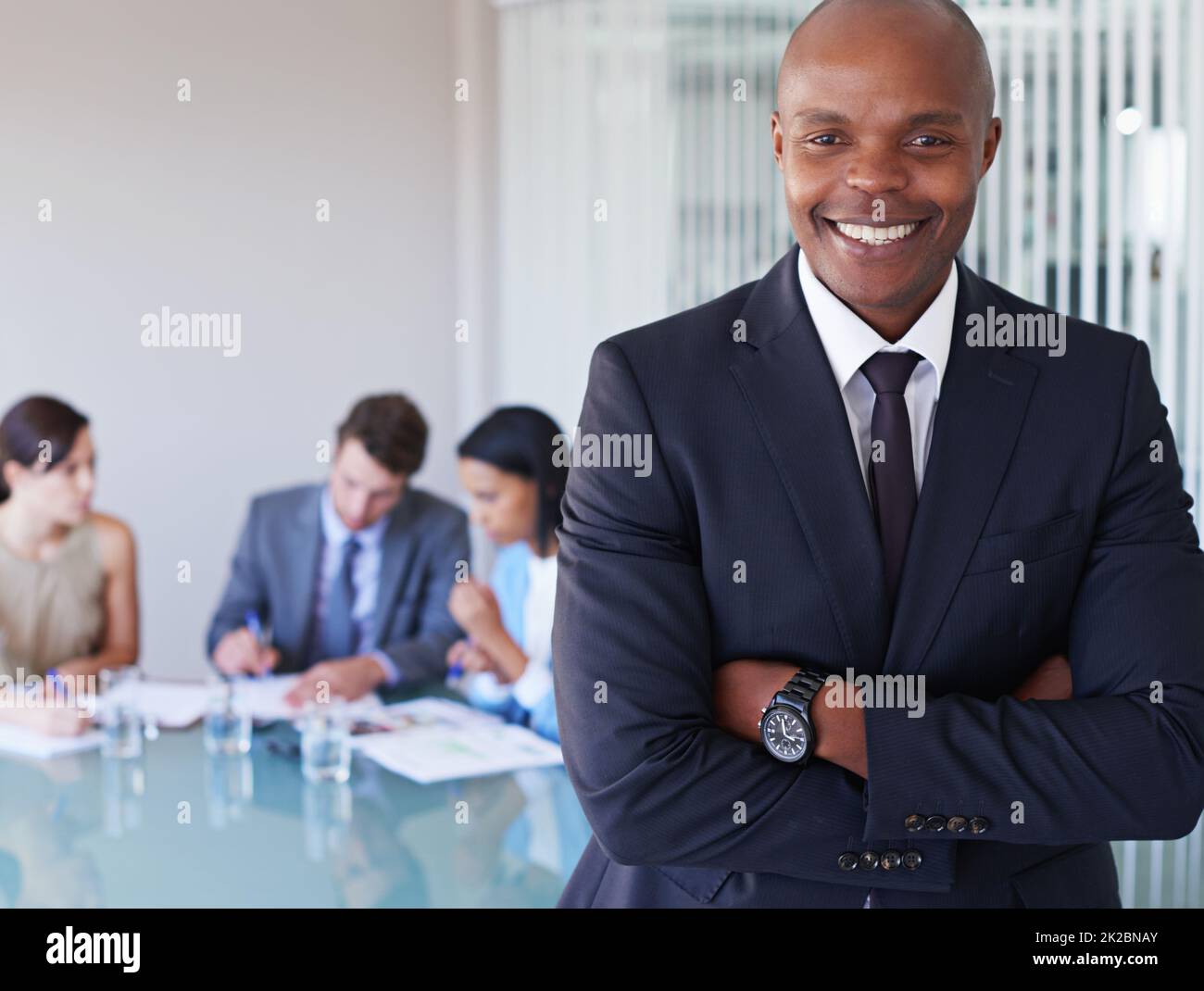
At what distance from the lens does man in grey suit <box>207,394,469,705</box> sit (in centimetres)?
442

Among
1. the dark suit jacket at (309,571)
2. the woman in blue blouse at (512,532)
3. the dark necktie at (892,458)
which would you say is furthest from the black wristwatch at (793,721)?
the dark suit jacket at (309,571)

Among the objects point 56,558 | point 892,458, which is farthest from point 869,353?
point 56,558

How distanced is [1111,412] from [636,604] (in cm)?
59

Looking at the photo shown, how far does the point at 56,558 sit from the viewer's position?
4375mm

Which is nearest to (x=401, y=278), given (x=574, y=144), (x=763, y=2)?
(x=574, y=144)

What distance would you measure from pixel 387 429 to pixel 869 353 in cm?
302

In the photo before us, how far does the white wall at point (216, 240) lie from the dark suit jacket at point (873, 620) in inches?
195

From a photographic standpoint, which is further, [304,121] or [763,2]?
[304,121]

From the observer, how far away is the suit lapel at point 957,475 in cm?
142

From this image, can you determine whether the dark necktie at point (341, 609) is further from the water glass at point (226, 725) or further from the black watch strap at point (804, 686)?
the black watch strap at point (804, 686)

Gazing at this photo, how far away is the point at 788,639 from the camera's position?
4.74 feet

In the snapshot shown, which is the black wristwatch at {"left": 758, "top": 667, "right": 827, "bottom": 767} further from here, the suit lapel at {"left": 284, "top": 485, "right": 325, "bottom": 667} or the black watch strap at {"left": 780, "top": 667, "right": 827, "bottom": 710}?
the suit lapel at {"left": 284, "top": 485, "right": 325, "bottom": 667}

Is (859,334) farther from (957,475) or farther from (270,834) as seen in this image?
(270,834)
